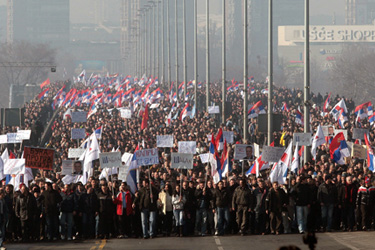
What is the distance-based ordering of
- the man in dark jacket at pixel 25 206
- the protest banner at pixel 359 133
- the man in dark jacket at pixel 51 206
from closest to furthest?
the man in dark jacket at pixel 25 206 < the man in dark jacket at pixel 51 206 < the protest banner at pixel 359 133

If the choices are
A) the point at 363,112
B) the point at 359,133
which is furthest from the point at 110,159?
the point at 363,112

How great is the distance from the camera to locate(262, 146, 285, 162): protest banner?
26281 mm

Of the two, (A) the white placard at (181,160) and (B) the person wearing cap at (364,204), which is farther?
(A) the white placard at (181,160)

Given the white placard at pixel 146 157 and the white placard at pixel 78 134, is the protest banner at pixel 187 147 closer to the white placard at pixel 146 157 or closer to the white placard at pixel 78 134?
the white placard at pixel 146 157

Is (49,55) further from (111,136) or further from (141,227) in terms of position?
(141,227)

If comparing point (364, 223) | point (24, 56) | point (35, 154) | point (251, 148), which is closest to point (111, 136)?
point (251, 148)

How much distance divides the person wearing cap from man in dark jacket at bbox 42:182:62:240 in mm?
6642

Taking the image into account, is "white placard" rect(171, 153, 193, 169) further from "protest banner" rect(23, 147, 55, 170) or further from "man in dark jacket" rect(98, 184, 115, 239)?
"protest banner" rect(23, 147, 55, 170)

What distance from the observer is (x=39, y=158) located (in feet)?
84.1

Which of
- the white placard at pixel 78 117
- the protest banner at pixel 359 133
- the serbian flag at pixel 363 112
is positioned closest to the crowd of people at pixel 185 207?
the protest banner at pixel 359 133

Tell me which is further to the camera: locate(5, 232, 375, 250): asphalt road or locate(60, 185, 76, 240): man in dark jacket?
locate(60, 185, 76, 240): man in dark jacket

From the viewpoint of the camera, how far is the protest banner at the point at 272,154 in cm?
2628

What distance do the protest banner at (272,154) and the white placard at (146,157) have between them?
2.65m

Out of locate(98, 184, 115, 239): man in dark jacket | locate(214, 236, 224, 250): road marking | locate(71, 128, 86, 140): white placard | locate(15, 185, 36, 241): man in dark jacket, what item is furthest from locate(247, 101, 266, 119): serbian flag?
locate(15, 185, 36, 241): man in dark jacket
